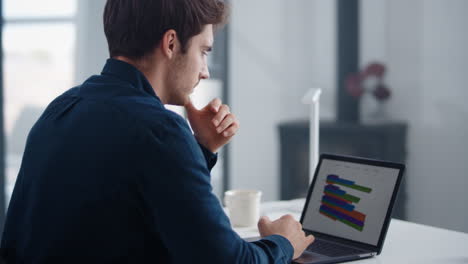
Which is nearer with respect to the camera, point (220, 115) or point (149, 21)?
point (149, 21)

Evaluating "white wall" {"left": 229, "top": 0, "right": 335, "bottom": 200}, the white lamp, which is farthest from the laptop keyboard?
"white wall" {"left": 229, "top": 0, "right": 335, "bottom": 200}

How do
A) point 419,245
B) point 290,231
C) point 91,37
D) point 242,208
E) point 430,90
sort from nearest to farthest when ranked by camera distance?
1. point 290,231
2. point 419,245
3. point 242,208
4. point 430,90
5. point 91,37

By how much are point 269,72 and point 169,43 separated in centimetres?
319

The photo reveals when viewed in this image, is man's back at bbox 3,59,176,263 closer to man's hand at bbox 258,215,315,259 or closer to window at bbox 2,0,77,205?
man's hand at bbox 258,215,315,259

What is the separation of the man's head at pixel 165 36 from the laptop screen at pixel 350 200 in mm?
564

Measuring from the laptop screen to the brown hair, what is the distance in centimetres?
62

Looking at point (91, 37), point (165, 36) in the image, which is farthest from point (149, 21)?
point (91, 37)

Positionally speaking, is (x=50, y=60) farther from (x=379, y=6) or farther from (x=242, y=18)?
(x=379, y=6)

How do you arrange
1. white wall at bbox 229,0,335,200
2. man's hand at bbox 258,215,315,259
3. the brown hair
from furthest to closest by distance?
white wall at bbox 229,0,335,200
man's hand at bbox 258,215,315,259
the brown hair

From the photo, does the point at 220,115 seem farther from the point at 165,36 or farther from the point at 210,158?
the point at 165,36

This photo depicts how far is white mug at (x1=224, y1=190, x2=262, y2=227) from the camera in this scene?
1.78 meters

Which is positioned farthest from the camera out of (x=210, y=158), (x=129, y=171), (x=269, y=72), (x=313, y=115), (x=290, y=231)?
(x=269, y=72)

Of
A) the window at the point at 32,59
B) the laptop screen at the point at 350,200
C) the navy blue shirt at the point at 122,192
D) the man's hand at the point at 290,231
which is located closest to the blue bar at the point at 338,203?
the laptop screen at the point at 350,200

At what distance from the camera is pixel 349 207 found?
154 cm
